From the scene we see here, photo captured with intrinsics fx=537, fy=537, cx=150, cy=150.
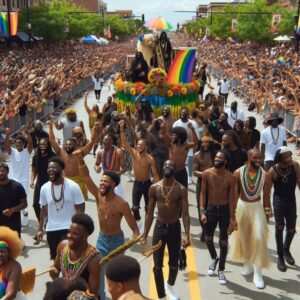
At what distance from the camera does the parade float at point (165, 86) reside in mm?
15039

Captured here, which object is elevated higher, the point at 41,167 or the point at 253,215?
the point at 41,167

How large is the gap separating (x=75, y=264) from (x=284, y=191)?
131 inches

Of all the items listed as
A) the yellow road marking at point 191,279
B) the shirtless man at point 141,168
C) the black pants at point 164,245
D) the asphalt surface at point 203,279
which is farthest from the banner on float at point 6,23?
the black pants at point 164,245

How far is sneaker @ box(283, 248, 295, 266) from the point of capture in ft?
23.1

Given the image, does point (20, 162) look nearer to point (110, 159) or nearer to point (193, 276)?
point (110, 159)

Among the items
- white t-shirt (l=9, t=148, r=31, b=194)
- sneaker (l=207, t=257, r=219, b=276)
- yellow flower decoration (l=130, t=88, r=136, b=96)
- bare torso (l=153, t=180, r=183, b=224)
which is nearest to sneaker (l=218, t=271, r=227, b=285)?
sneaker (l=207, t=257, r=219, b=276)

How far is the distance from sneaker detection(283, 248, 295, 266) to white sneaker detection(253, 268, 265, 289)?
0.75 metres

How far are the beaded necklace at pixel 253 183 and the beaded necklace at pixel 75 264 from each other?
2.68m

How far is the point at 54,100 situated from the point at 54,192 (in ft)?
50.1

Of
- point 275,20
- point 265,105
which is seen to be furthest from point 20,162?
point 275,20

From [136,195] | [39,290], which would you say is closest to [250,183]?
[136,195]

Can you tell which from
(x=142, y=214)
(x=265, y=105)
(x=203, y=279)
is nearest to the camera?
(x=203, y=279)

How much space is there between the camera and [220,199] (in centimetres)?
646

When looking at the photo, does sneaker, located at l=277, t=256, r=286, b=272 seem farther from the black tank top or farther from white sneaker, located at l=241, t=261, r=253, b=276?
the black tank top
